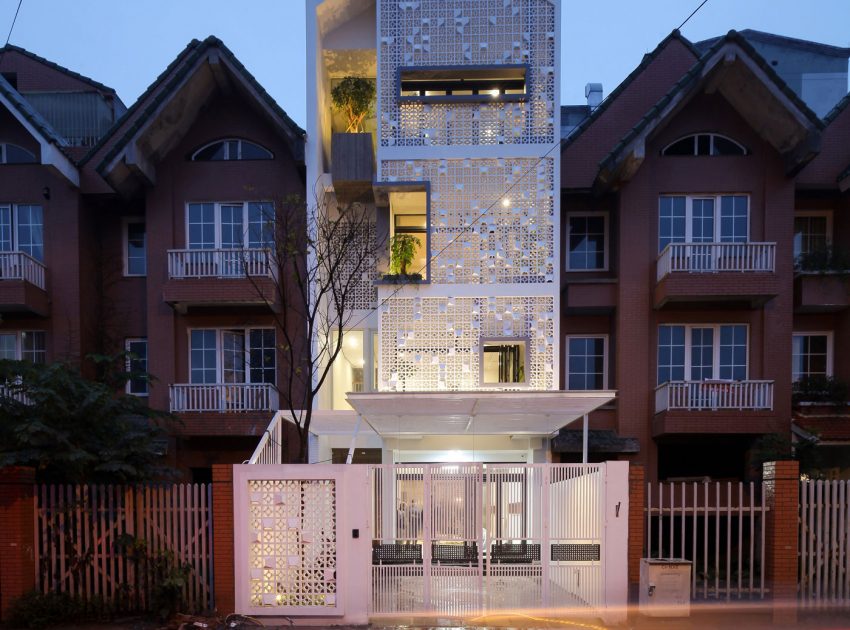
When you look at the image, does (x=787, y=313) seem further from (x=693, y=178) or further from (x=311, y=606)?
(x=311, y=606)

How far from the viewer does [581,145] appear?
49.4ft

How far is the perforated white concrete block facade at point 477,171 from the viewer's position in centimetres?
1337

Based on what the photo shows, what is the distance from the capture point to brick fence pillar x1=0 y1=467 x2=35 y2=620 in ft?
27.9

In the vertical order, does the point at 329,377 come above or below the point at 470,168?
below

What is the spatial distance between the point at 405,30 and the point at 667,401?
34.5 feet

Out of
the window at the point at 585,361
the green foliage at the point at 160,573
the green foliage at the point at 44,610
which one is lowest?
the green foliage at the point at 44,610

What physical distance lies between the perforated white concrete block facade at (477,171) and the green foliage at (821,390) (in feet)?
22.0

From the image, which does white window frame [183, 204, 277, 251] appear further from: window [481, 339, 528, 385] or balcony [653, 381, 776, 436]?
balcony [653, 381, 776, 436]

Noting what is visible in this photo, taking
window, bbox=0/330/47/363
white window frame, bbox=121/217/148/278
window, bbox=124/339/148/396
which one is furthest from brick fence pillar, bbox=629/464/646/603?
window, bbox=0/330/47/363

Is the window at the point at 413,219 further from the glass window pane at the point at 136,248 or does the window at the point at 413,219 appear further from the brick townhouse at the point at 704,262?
the glass window pane at the point at 136,248

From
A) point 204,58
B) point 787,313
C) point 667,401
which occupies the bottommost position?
point 667,401

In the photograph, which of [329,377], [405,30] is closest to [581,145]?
[405,30]


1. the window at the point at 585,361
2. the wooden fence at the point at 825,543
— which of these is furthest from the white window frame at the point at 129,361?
the wooden fence at the point at 825,543

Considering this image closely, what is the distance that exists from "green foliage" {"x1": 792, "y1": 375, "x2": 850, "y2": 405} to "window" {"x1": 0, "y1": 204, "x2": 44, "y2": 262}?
63.9ft
